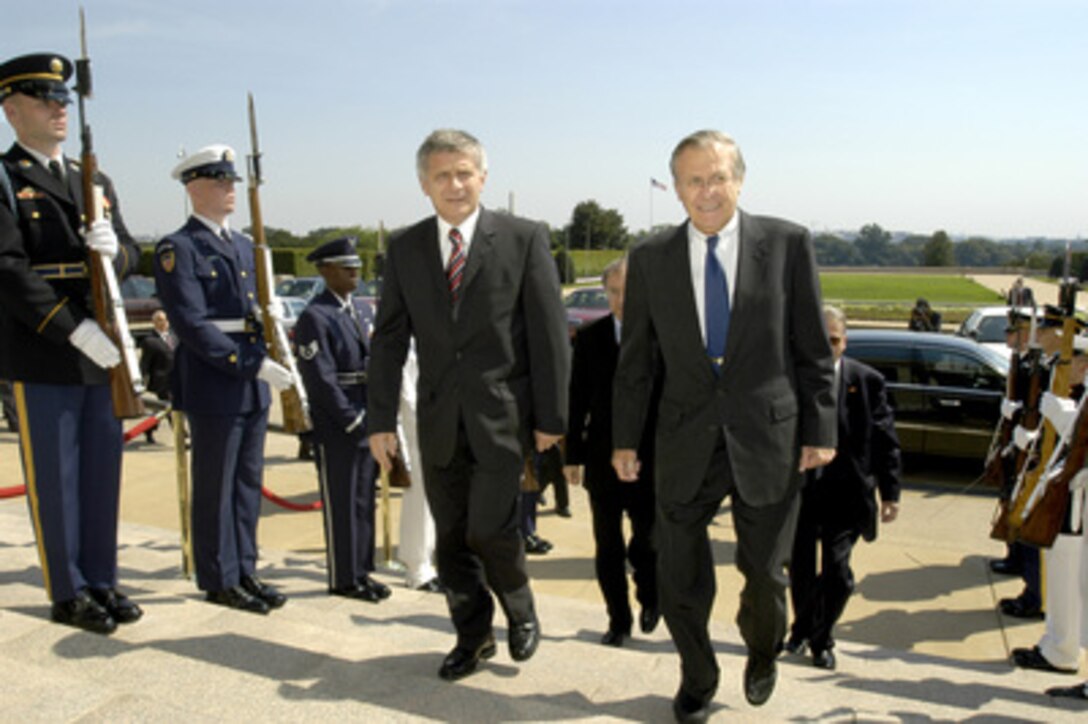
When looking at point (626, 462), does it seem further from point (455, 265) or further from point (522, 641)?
point (455, 265)

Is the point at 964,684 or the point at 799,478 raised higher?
the point at 799,478

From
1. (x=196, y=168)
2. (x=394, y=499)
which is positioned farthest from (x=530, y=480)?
(x=394, y=499)

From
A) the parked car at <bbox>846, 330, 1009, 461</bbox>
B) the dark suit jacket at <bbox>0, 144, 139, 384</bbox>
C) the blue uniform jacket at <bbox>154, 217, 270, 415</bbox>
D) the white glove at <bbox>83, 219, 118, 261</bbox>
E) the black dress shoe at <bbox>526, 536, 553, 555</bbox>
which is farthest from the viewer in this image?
the parked car at <bbox>846, 330, 1009, 461</bbox>

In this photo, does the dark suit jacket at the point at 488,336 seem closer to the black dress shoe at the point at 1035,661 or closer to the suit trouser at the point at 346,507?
the suit trouser at the point at 346,507

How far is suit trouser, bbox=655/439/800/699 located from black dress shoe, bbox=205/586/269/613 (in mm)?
1997

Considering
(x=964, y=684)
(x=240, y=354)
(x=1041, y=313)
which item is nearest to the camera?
(x=964, y=684)

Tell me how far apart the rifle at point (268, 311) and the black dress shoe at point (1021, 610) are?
4.16 metres

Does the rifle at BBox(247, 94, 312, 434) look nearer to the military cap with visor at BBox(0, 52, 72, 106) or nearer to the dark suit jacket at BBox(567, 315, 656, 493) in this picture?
the military cap with visor at BBox(0, 52, 72, 106)

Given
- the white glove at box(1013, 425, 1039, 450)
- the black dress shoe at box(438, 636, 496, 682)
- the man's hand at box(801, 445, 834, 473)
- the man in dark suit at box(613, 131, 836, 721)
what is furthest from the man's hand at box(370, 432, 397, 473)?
the white glove at box(1013, 425, 1039, 450)

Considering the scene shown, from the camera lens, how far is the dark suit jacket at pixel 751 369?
9.82 ft

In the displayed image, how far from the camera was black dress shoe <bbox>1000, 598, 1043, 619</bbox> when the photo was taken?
17.7 ft

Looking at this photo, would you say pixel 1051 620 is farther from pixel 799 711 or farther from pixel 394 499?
pixel 394 499

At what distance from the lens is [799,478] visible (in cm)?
311

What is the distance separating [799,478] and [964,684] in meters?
1.44
